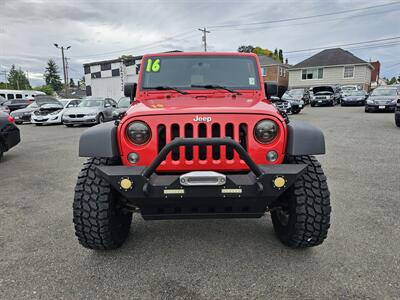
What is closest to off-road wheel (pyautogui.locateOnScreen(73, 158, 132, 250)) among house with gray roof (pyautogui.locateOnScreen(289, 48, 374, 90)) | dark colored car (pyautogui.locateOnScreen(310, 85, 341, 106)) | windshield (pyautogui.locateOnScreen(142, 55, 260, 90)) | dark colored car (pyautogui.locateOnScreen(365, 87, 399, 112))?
windshield (pyautogui.locateOnScreen(142, 55, 260, 90))

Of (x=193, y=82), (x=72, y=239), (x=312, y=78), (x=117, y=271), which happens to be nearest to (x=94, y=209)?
(x=117, y=271)

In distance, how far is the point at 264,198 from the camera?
6.80 feet

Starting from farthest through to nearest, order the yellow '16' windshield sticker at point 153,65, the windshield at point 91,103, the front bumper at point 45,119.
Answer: the front bumper at point 45,119 → the windshield at point 91,103 → the yellow '16' windshield sticker at point 153,65

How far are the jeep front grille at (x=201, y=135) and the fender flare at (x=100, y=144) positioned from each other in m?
0.33

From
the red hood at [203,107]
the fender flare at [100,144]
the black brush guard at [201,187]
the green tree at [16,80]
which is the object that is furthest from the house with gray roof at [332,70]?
the green tree at [16,80]

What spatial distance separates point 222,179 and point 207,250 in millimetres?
954

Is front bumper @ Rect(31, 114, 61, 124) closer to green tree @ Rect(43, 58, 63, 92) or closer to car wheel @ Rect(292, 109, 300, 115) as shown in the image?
car wheel @ Rect(292, 109, 300, 115)

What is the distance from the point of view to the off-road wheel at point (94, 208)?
7.55 feet

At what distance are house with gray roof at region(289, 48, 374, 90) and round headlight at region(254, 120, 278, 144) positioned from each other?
122 feet

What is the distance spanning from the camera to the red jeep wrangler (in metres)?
2.00

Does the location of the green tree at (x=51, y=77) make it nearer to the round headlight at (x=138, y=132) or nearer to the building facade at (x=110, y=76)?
the building facade at (x=110, y=76)

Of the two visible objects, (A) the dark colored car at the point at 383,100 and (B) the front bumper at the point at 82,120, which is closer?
(B) the front bumper at the point at 82,120

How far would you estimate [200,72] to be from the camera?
10.7ft

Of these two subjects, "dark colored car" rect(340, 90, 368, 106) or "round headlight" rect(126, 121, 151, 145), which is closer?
"round headlight" rect(126, 121, 151, 145)
